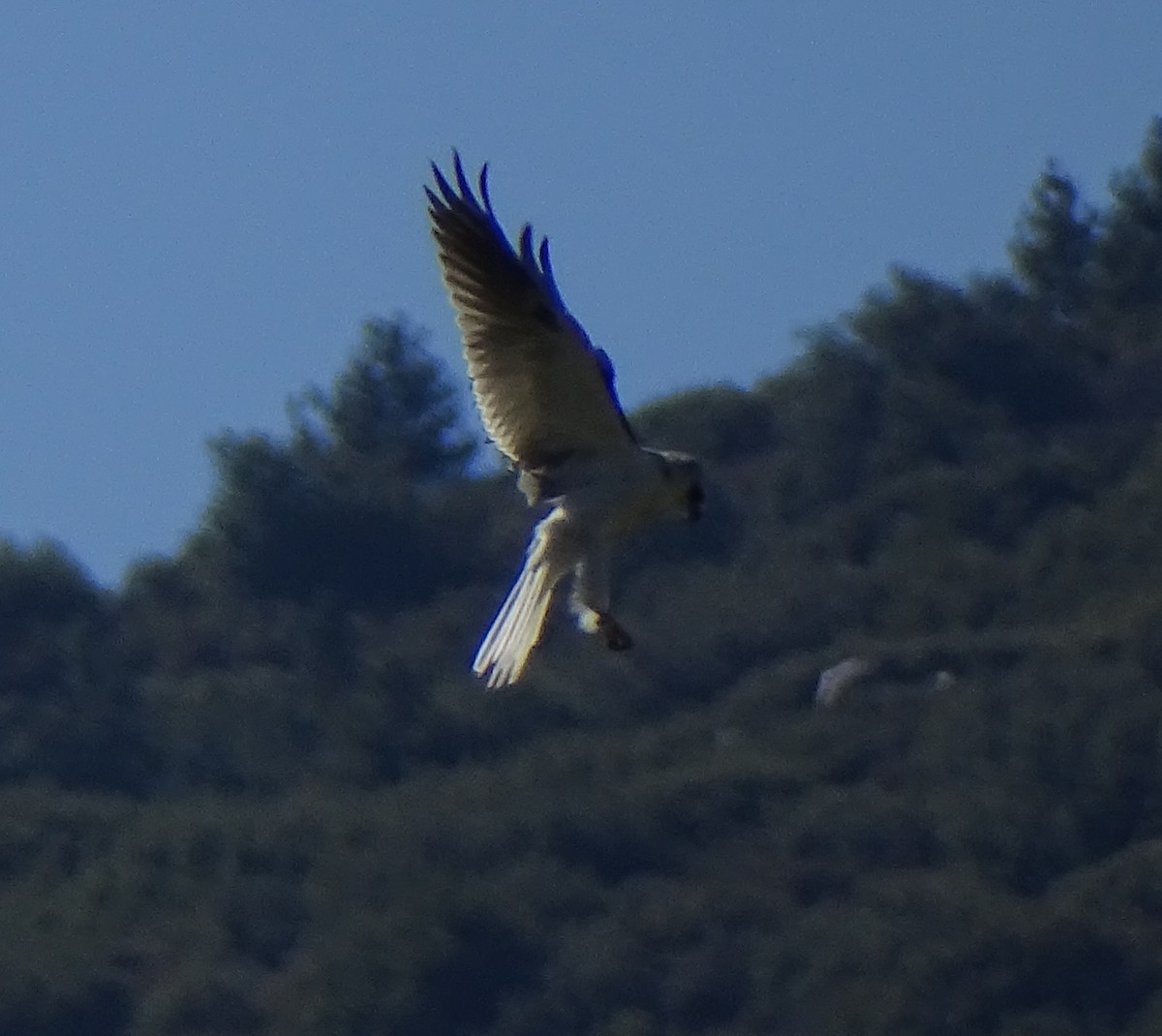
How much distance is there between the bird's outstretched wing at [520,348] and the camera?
9750 millimetres

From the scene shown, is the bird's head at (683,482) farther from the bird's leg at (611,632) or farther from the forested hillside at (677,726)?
the forested hillside at (677,726)

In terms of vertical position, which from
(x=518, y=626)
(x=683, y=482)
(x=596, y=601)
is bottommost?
(x=518, y=626)

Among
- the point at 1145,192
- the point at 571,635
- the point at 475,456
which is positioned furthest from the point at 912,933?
the point at 1145,192

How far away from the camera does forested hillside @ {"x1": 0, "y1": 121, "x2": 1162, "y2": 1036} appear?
2984cm

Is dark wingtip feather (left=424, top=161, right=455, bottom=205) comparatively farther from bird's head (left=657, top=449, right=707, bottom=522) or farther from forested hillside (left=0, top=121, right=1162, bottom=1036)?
forested hillside (left=0, top=121, right=1162, bottom=1036)

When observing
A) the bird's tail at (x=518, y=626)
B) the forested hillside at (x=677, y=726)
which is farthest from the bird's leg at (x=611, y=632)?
the forested hillside at (x=677, y=726)

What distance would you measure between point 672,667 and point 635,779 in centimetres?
415

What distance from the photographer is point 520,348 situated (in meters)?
9.87

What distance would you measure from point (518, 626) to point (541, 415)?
2.14 ft

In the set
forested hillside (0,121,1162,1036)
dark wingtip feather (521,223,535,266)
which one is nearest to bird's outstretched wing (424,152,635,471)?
dark wingtip feather (521,223,535,266)

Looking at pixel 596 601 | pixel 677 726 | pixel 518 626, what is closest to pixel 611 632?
pixel 596 601

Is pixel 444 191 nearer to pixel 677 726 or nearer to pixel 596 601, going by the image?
pixel 596 601

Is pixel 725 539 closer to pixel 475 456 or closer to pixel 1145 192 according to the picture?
pixel 475 456

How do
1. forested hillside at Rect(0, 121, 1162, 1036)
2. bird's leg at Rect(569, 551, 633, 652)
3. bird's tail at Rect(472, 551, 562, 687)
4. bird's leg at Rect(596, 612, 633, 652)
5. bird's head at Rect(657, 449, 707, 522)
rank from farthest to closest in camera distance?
forested hillside at Rect(0, 121, 1162, 1036) → bird's leg at Rect(596, 612, 633, 652) → bird's leg at Rect(569, 551, 633, 652) → bird's head at Rect(657, 449, 707, 522) → bird's tail at Rect(472, 551, 562, 687)
